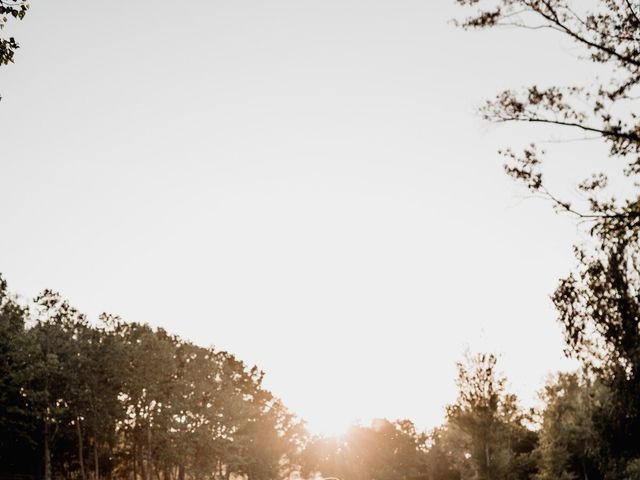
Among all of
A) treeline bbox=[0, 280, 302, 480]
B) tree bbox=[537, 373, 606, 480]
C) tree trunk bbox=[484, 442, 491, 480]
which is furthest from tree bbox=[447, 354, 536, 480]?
treeline bbox=[0, 280, 302, 480]

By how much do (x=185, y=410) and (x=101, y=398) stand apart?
30.4ft

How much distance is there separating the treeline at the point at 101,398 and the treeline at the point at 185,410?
12cm

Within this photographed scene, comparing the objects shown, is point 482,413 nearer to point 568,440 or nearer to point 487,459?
point 487,459

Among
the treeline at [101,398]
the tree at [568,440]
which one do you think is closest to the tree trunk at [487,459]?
the tree at [568,440]

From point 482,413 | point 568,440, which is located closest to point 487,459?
point 482,413

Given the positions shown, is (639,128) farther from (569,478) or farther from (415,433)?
(415,433)

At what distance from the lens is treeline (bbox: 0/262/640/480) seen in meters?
30.7

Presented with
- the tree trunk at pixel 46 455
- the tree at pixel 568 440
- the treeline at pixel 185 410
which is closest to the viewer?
the treeline at pixel 185 410

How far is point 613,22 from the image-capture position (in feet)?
40.6

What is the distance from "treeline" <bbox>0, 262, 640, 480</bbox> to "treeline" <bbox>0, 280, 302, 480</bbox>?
12 centimetres

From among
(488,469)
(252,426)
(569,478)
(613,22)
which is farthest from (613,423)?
(252,426)

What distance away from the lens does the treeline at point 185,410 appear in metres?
30.7

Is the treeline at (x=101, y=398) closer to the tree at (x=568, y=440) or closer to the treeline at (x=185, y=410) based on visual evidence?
the treeline at (x=185, y=410)

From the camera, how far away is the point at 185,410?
51.8m
